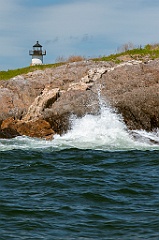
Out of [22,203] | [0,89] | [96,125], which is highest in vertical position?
[0,89]

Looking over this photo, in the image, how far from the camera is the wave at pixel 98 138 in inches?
734

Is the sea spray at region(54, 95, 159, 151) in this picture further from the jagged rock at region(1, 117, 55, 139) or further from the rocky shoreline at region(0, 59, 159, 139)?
the jagged rock at region(1, 117, 55, 139)

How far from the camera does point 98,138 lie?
68.3ft

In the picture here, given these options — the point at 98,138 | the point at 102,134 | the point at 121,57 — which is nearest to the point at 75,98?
the point at 102,134

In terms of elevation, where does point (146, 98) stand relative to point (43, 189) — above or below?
above

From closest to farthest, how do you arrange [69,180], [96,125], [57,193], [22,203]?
[22,203], [57,193], [69,180], [96,125]

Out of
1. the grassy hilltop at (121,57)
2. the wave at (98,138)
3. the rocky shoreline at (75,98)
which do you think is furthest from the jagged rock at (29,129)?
the grassy hilltop at (121,57)

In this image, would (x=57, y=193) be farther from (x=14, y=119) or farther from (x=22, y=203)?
(x=14, y=119)

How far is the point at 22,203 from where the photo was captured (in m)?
9.75

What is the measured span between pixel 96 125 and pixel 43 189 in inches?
447

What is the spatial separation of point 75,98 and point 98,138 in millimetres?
3087

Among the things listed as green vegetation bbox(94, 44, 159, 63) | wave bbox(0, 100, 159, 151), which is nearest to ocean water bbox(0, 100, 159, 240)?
wave bbox(0, 100, 159, 151)

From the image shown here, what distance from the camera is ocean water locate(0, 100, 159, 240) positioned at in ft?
27.2

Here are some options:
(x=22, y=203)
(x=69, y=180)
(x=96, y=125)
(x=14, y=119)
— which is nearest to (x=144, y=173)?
(x=69, y=180)
